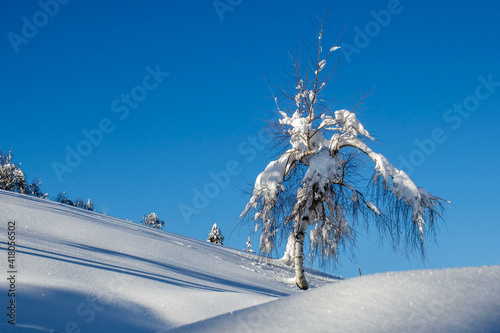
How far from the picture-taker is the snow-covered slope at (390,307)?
3.99ft

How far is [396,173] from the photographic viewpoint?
20.9ft

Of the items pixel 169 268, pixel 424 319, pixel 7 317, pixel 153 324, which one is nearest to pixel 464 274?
pixel 424 319

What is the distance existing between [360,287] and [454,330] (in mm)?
389

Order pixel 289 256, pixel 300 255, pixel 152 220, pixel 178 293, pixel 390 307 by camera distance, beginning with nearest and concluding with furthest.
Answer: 1. pixel 390 307
2. pixel 178 293
3. pixel 300 255
4. pixel 289 256
5. pixel 152 220

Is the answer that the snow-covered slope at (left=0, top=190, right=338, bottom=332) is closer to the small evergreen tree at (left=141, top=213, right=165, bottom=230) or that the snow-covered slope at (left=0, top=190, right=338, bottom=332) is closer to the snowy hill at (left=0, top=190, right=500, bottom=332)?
the snowy hill at (left=0, top=190, right=500, bottom=332)

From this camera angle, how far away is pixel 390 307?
133 cm

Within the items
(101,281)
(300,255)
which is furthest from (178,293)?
(300,255)

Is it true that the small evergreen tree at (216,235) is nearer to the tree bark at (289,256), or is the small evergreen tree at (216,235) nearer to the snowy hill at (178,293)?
the tree bark at (289,256)

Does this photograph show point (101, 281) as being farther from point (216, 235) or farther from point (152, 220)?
point (152, 220)

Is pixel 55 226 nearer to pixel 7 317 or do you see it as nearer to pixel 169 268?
pixel 169 268

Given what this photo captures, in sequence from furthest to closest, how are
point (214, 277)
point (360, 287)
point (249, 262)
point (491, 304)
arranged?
point (249, 262) < point (214, 277) < point (360, 287) < point (491, 304)

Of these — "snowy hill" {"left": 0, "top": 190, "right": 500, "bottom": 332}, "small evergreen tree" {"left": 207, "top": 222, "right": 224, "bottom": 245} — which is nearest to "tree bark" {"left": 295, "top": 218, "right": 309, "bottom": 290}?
"snowy hill" {"left": 0, "top": 190, "right": 500, "bottom": 332}

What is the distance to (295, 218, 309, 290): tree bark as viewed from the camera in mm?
6508

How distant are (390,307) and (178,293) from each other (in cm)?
255
